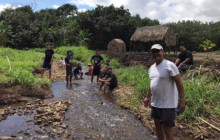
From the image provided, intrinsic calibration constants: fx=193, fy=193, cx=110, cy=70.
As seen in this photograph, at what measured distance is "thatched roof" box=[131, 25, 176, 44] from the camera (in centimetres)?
1958

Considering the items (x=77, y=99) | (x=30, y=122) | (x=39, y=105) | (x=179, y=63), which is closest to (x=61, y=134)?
(x=30, y=122)

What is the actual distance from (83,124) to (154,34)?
17.1 m

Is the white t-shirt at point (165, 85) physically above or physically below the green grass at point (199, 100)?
above

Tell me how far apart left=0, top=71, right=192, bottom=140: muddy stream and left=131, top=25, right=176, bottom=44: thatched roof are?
1406 centimetres

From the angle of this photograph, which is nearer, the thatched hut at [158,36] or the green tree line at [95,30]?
the thatched hut at [158,36]

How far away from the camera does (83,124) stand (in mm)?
5230

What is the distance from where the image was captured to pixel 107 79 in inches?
345

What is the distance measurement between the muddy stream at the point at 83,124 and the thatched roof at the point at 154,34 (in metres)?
14.1

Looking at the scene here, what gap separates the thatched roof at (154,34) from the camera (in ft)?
64.2

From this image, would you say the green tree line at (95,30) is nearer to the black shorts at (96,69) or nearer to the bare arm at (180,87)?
the black shorts at (96,69)

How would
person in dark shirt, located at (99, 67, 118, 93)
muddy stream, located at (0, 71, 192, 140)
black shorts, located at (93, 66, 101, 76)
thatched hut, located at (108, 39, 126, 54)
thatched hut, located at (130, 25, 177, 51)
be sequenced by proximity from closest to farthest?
1. muddy stream, located at (0, 71, 192, 140)
2. person in dark shirt, located at (99, 67, 118, 93)
3. black shorts, located at (93, 66, 101, 76)
4. thatched hut, located at (130, 25, 177, 51)
5. thatched hut, located at (108, 39, 126, 54)

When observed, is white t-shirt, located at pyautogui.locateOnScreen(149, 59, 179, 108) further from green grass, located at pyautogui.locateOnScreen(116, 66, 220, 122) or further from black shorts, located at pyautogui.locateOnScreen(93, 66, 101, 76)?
black shorts, located at pyautogui.locateOnScreen(93, 66, 101, 76)

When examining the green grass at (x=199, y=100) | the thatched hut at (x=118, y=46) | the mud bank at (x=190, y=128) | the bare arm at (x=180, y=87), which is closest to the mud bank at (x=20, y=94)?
the green grass at (x=199, y=100)

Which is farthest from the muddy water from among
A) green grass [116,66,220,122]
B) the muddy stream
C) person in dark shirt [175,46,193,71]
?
person in dark shirt [175,46,193,71]
